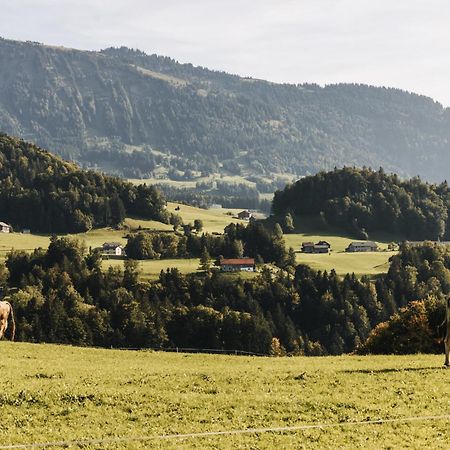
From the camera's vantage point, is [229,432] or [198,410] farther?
[198,410]

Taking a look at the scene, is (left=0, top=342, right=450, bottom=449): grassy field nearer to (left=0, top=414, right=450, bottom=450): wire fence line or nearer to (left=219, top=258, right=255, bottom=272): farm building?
(left=0, top=414, right=450, bottom=450): wire fence line

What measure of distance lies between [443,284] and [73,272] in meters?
105

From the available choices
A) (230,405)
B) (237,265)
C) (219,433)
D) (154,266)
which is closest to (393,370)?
(230,405)

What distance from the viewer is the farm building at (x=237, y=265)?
623 ft

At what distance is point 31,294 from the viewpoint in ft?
470

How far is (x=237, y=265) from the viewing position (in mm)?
192750

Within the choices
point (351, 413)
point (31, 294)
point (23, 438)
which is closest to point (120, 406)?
point (23, 438)

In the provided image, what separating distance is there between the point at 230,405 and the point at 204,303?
13460cm

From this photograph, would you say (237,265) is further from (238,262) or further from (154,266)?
(154,266)

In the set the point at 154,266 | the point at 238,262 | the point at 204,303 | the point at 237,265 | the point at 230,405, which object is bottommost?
the point at 204,303

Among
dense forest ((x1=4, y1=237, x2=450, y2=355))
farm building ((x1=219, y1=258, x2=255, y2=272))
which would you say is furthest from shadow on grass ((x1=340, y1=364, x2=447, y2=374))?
farm building ((x1=219, y1=258, x2=255, y2=272))

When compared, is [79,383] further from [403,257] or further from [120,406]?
[403,257]

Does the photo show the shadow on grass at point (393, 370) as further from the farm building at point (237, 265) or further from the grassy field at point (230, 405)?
the farm building at point (237, 265)

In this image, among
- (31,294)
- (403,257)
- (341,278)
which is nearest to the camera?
(31,294)
